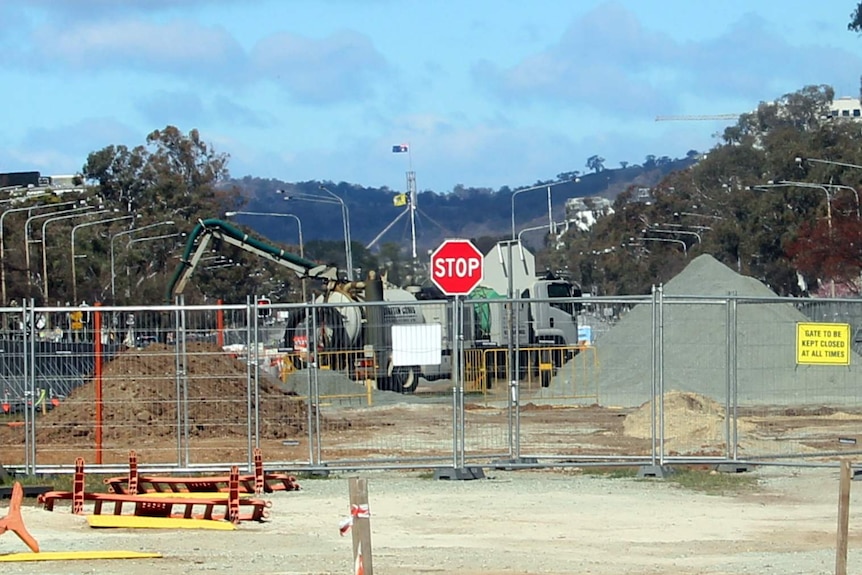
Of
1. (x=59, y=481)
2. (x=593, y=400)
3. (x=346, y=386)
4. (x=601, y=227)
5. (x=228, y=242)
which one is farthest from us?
(x=601, y=227)

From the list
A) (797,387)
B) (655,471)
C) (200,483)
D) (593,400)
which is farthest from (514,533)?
(593,400)

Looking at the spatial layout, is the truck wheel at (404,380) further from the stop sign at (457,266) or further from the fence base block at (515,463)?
the stop sign at (457,266)

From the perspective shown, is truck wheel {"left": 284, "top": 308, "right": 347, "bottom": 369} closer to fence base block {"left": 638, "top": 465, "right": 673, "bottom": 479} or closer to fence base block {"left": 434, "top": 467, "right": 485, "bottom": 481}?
fence base block {"left": 434, "top": 467, "right": 485, "bottom": 481}

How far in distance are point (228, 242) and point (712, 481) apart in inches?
1168

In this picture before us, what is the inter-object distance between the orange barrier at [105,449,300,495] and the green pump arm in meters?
26.0

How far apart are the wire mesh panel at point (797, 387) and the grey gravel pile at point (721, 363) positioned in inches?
0.7

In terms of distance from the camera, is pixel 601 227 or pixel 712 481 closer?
pixel 712 481

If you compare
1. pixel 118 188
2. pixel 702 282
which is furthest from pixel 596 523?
pixel 118 188

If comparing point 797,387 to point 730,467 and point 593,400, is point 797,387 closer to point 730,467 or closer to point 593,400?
point 730,467

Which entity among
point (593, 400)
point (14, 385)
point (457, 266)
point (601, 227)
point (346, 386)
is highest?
point (601, 227)

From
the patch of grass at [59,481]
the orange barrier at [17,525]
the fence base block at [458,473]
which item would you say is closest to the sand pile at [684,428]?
the fence base block at [458,473]

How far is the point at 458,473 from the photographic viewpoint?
741 inches

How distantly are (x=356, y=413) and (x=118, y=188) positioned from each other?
78.9 meters

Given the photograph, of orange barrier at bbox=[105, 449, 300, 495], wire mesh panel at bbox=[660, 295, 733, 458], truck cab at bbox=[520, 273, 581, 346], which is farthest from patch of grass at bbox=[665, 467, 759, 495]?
orange barrier at bbox=[105, 449, 300, 495]
